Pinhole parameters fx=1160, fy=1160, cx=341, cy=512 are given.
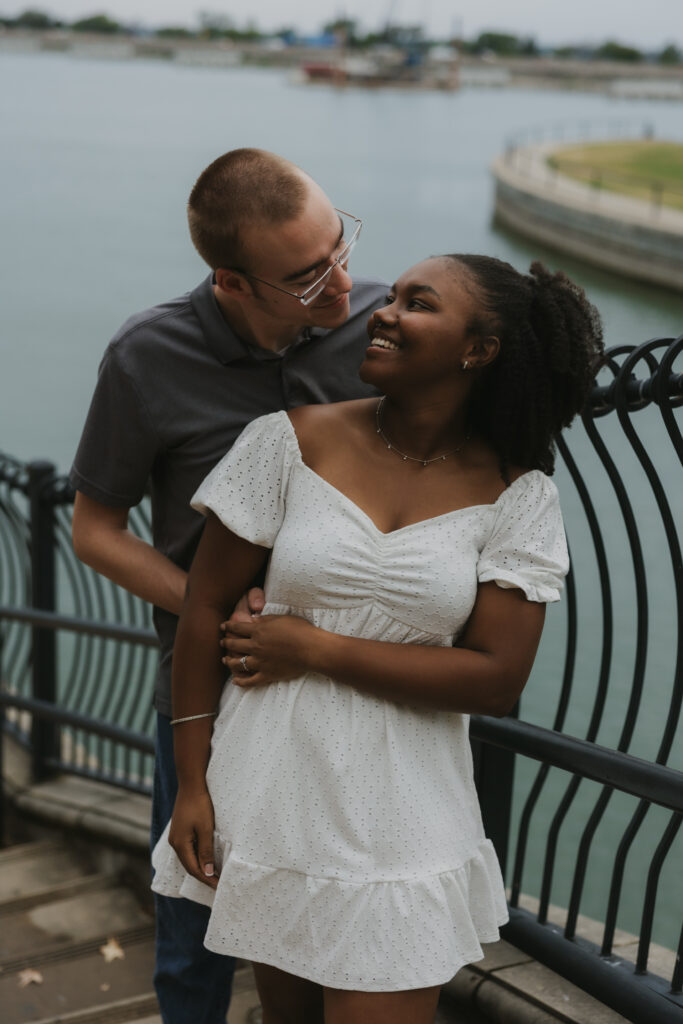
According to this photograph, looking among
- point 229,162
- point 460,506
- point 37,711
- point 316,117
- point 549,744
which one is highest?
point 229,162

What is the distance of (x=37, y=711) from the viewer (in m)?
4.04

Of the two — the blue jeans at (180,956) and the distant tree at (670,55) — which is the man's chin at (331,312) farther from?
the distant tree at (670,55)

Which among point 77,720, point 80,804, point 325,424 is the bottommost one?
point 80,804

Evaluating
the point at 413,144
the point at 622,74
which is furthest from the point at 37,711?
the point at 622,74

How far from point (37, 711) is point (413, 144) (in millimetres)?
53814

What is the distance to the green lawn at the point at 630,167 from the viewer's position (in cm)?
2252

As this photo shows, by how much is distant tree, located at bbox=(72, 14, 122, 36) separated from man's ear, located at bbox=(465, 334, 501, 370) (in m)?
132

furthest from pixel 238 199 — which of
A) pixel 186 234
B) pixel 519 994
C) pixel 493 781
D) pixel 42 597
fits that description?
pixel 186 234

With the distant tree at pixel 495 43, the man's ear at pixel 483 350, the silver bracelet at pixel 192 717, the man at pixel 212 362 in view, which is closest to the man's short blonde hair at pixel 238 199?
the man at pixel 212 362

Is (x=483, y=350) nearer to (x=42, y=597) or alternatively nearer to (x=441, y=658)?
(x=441, y=658)

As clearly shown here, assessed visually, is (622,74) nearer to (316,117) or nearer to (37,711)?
(316,117)

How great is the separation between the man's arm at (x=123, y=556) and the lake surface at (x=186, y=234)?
3502 millimetres

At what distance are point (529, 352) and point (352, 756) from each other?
599mm

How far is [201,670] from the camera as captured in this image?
169 centimetres
